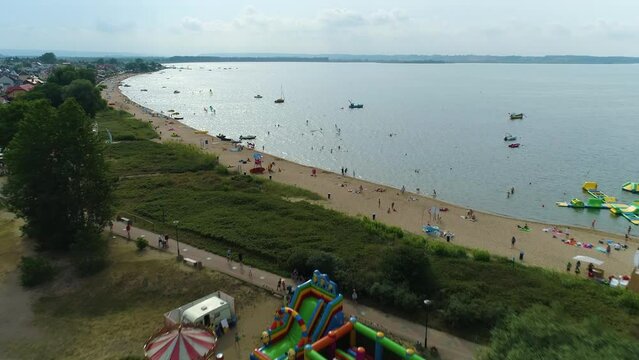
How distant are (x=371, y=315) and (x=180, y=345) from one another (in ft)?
31.3

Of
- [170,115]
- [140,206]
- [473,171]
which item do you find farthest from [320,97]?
[140,206]

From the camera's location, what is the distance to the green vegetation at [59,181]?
86.4 ft

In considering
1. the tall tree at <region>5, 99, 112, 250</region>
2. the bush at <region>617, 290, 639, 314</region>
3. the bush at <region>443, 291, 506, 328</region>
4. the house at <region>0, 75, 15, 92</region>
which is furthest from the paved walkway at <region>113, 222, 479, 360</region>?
the house at <region>0, 75, 15, 92</region>

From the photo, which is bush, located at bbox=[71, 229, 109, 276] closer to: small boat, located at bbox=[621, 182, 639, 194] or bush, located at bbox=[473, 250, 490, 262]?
bush, located at bbox=[473, 250, 490, 262]

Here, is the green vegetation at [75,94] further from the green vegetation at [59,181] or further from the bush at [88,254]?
the bush at [88,254]

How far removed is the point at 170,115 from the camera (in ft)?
350

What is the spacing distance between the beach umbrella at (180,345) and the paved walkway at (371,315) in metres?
6.95

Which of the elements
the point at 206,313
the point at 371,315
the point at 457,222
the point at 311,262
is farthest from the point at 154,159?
the point at 371,315

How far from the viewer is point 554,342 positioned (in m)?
12.2

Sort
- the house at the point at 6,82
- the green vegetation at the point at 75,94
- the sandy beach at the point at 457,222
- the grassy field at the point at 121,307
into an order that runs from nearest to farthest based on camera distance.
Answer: the grassy field at the point at 121,307 < the sandy beach at the point at 457,222 < the green vegetation at the point at 75,94 < the house at the point at 6,82

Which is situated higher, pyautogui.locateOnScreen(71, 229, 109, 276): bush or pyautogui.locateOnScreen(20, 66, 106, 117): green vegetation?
pyautogui.locateOnScreen(20, 66, 106, 117): green vegetation

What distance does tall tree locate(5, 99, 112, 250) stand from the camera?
86.6ft

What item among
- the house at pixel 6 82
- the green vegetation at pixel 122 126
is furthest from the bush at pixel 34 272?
the house at pixel 6 82

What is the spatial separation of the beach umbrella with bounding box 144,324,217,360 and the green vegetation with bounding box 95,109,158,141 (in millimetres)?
53221
